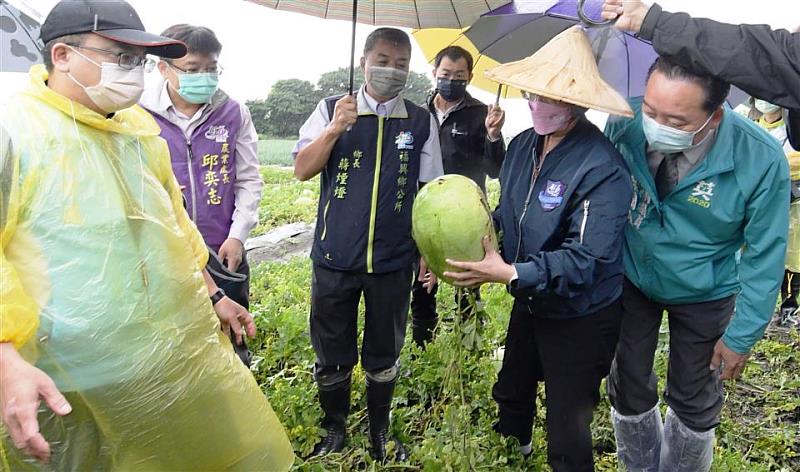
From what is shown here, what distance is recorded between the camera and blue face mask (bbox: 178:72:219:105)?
10.2 ft

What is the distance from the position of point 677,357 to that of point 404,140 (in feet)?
5.77

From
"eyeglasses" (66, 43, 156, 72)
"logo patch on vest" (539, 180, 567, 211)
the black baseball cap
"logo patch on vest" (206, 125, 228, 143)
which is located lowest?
"logo patch on vest" (539, 180, 567, 211)

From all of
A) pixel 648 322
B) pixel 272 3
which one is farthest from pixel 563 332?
pixel 272 3

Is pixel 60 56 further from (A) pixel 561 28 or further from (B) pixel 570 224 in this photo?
(A) pixel 561 28

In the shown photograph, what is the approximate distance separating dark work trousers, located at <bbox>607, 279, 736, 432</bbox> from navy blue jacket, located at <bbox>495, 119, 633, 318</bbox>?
43 cm

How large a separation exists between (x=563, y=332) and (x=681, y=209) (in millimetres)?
776

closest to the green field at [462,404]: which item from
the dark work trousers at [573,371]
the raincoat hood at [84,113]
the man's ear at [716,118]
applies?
the dark work trousers at [573,371]

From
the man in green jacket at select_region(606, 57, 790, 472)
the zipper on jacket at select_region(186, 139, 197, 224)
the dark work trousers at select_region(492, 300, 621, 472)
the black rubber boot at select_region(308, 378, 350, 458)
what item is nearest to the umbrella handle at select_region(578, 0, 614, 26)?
the man in green jacket at select_region(606, 57, 790, 472)

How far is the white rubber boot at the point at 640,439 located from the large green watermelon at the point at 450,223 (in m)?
1.38

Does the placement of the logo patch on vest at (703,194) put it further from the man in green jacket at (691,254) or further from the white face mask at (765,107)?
the white face mask at (765,107)

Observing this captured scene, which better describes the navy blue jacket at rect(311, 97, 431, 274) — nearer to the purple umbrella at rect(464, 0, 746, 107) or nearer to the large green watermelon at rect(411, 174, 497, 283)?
the large green watermelon at rect(411, 174, 497, 283)

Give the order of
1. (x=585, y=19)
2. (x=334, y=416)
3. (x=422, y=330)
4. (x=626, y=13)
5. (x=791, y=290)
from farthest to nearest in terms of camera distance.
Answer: (x=791, y=290) → (x=422, y=330) → (x=334, y=416) → (x=585, y=19) → (x=626, y=13)

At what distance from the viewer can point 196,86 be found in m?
3.13

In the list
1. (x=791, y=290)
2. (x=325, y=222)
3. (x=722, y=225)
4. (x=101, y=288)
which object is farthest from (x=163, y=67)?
(x=791, y=290)
